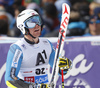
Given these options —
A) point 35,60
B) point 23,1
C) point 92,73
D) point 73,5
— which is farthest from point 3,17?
point 35,60

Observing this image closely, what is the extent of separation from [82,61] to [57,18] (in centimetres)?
337

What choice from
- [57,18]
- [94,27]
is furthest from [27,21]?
[57,18]

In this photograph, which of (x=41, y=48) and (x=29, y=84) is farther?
(x=41, y=48)

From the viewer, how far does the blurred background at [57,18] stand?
8.66m

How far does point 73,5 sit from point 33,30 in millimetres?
5318

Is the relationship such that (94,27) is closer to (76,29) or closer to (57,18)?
(76,29)

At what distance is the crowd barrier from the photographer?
22.3 feet

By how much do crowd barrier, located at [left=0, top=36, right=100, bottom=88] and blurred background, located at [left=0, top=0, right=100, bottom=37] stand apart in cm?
157

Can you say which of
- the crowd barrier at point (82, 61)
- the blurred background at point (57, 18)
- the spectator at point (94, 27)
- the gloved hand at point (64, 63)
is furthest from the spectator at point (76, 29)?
the gloved hand at point (64, 63)

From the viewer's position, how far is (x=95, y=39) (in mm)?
6777

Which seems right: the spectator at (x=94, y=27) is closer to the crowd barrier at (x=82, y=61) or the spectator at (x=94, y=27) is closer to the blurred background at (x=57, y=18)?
the blurred background at (x=57, y=18)

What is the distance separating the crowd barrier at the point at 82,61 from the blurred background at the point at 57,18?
62.0 inches

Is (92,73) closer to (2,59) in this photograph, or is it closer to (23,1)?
(2,59)

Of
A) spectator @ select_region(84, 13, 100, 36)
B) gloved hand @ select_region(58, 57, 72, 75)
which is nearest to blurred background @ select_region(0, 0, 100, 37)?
spectator @ select_region(84, 13, 100, 36)
